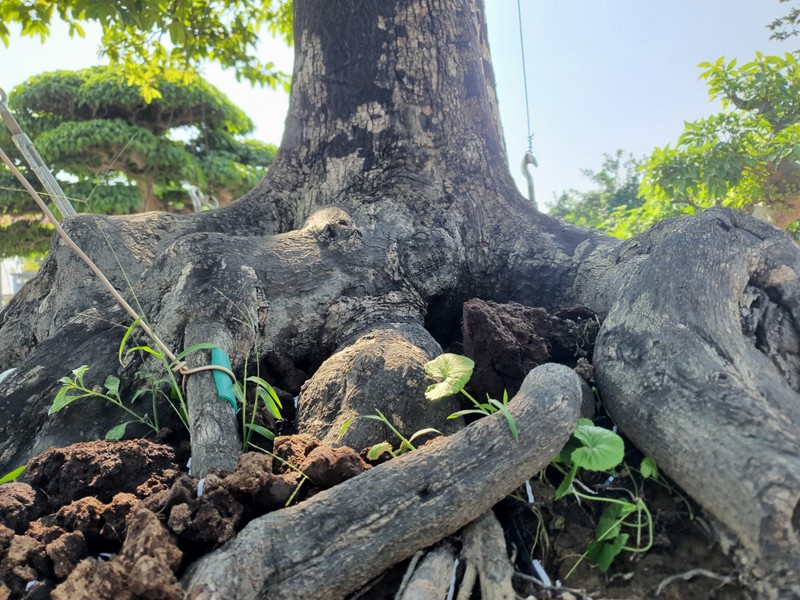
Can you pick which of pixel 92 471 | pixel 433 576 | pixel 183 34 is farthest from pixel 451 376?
pixel 183 34

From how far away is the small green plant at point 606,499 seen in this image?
1.24 m

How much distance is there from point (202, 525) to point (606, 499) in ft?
2.96

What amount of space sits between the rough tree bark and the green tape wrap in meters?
0.15

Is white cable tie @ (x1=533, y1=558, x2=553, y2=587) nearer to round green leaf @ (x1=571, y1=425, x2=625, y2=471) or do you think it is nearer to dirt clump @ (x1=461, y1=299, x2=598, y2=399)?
round green leaf @ (x1=571, y1=425, x2=625, y2=471)

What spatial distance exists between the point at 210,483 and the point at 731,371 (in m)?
1.33

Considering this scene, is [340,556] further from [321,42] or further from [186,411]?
[321,42]

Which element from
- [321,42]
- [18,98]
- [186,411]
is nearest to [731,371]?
[186,411]

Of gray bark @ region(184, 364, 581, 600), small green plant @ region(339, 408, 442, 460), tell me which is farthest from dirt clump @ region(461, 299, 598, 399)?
gray bark @ region(184, 364, 581, 600)

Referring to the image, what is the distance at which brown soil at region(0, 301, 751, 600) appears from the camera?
1128 mm

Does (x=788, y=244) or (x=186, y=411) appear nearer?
(x=186, y=411)

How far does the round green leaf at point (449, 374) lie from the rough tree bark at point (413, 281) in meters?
0.14

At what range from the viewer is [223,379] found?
5.49ft

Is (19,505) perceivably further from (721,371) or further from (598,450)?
(721,371)

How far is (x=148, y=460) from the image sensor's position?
151 centimetres
